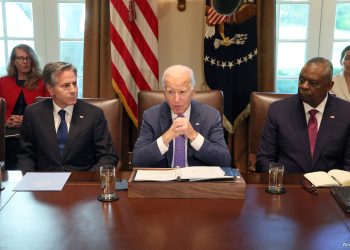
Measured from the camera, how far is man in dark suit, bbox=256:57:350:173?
2246 mm

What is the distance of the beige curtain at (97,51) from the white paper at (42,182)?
1735 mm

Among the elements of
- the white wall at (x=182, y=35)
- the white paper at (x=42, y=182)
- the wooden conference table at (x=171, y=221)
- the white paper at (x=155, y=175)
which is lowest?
the wooden conference table at (x=171, y=221)

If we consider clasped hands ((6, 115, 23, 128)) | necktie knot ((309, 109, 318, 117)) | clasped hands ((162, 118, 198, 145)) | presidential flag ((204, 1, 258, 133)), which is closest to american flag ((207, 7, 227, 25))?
presidential flag ((204, 1, 258, 133))

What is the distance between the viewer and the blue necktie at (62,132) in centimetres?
237

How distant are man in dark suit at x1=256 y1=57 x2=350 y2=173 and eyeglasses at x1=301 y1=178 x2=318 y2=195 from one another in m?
0.45

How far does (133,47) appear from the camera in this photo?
11.1 ft

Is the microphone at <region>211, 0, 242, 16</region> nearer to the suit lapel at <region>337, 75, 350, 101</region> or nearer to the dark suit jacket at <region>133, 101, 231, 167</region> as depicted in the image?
the suit lapel at <region>337, 75, 350, 101</region>

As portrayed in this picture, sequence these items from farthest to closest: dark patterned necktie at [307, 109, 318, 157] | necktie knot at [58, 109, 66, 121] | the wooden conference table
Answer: necktie knot at [58, 109, 66, 121], dark patterned necktie at [307, 109, 318, 157], the wooden conference table

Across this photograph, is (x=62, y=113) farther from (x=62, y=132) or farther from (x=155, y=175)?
(x=155, y=175)

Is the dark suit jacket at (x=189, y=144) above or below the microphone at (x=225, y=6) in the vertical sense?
below

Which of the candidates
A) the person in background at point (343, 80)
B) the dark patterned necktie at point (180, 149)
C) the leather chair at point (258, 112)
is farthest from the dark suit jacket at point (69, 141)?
the person in background at point (343, 80)

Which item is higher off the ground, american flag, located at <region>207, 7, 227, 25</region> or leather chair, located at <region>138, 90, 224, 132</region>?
american flag, located at <region>207, 7, 227, 25</region>

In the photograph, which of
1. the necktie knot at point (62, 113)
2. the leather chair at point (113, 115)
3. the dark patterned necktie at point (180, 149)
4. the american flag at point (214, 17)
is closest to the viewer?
the dark patterned necktie at point (180, 149)

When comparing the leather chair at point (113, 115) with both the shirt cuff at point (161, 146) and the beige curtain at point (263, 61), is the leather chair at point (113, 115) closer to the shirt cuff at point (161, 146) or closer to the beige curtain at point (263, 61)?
the shirt cuff at point (161, 146)
